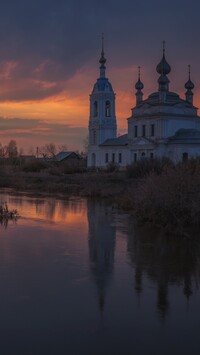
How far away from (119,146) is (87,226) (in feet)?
145

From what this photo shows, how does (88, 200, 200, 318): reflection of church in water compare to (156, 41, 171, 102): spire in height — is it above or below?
below

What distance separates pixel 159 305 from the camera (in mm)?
8883

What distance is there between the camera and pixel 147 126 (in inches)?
2259

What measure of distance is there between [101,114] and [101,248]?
52422 mm

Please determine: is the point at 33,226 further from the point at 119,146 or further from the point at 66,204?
the point at 119,146

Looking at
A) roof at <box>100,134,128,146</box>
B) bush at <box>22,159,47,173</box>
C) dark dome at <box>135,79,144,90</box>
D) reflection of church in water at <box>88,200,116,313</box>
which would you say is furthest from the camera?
dark dome at <box>135,79,144,90</box>

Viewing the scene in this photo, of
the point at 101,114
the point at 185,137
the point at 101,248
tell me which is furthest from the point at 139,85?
the point at 101,248

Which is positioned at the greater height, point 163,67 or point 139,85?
A: point 163,67

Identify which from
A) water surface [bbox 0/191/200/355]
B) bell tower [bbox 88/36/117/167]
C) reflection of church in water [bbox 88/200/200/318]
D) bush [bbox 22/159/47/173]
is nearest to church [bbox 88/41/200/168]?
bell tower [bbox 88/36/117/167]

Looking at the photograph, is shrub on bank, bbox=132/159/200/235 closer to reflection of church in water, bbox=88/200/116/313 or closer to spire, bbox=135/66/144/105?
reflection of church in water, bbox=88/200/116/313

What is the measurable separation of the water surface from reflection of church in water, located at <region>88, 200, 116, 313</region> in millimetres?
26

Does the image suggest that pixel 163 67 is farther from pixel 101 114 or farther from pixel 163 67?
pixel 101 114

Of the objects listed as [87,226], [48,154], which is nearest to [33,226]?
[87,226]

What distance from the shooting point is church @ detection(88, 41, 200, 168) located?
5450cm
